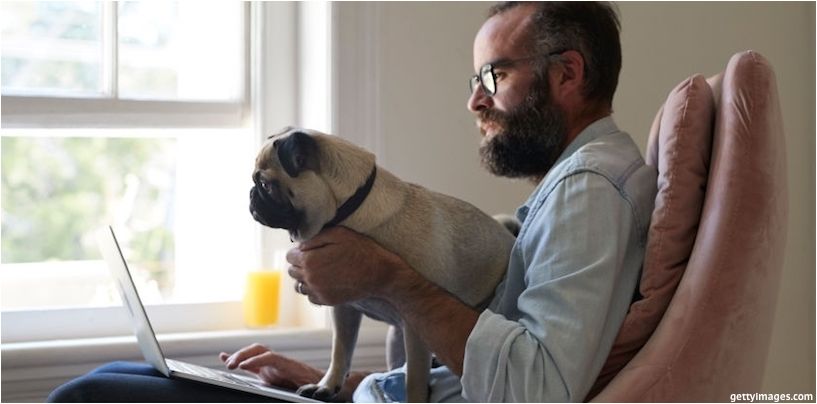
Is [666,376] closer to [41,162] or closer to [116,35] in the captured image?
[116,35]

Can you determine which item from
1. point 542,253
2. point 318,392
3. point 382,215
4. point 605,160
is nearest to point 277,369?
point 318,392

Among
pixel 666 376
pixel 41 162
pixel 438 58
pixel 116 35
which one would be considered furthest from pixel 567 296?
pixel 41 162

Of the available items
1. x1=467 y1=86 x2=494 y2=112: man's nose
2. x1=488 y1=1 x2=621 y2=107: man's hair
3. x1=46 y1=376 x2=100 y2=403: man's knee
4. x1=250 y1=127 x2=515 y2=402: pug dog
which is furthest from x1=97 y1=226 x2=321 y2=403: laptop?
x1=488 y1=1 x2=621 y2=107: man's hair

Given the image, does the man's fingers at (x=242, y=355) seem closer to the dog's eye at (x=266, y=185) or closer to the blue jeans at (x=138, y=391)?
the blue jeans at (x=138, y=391)

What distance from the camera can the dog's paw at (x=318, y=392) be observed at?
1.69 metres

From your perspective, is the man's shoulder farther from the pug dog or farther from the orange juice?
the orange juice

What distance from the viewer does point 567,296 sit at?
1408 mm

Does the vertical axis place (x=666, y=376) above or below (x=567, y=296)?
below

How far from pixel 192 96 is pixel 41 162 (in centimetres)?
74

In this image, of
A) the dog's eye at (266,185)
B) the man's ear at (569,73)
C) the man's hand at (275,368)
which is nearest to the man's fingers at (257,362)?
the man's hand at (275,368)

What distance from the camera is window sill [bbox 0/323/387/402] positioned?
2.06 meters

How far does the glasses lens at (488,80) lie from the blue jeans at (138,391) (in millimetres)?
663

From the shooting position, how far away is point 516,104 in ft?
5.71

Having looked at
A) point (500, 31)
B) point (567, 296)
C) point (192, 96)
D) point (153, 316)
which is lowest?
point (153, 316)
